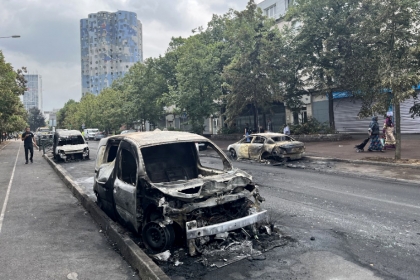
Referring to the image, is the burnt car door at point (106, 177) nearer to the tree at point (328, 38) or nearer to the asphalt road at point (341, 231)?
the asphalt road at point (341, 231)

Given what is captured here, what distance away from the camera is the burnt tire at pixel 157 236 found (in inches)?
191

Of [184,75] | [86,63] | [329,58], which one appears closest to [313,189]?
[329,58]

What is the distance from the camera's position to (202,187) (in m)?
4.90

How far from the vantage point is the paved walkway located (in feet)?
15.1

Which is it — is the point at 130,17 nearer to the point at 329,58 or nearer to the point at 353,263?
the point at 329,58

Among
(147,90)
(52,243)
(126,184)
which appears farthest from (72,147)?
(147,90)

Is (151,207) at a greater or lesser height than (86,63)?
lesser

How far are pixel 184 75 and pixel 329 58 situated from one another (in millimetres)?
12278

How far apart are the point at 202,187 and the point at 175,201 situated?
0.42 meters

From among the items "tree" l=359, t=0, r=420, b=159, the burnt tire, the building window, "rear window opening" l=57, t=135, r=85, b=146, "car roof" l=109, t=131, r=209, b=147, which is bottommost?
the burnt tire

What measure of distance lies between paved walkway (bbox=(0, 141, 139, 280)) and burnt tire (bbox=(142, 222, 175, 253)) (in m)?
0.44

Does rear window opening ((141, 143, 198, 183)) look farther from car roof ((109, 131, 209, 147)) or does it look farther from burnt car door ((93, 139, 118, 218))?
burnt car door ((93, 139, 118, 218))

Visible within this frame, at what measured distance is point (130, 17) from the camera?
163625 mm

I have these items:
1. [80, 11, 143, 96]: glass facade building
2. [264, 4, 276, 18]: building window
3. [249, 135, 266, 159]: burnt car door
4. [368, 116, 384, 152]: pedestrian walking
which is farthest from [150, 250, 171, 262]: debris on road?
[80, 11, 143, 96]: glass facade building
